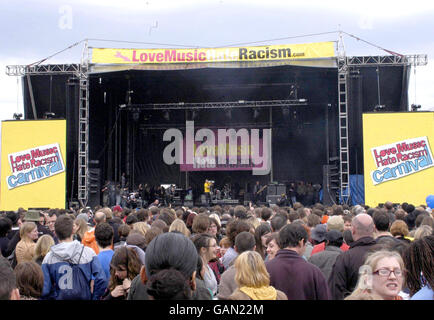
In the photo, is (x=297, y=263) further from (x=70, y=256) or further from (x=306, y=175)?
(x=306, y=175)

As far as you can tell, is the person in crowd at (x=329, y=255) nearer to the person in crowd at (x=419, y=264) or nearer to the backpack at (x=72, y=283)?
the person in crowd at (x=419, y=264)

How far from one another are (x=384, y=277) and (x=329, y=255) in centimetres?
162

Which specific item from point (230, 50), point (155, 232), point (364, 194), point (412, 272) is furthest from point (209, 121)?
point (412, 272)

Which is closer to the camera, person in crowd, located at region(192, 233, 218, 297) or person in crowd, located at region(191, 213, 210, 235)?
person in crowd, located at region(192, 233, 218, 297)

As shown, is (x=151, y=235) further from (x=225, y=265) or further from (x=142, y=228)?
(x=225, y=265)

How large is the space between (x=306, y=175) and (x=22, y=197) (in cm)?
1191

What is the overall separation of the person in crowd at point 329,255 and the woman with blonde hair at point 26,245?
2.61 m

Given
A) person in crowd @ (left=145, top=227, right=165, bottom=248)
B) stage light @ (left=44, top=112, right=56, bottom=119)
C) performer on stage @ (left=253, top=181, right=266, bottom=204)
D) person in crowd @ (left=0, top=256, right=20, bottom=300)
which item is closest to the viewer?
person in crowd @ (left=0, top=256, right=20, bottom=300)

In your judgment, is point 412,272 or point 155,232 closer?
point 412,272

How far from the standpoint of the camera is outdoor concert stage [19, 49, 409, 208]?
1662cm

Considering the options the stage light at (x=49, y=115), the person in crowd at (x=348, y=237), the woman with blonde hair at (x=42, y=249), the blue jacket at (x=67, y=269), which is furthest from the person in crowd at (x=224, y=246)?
the stage light at (x=49, y=115)

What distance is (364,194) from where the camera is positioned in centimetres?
1578

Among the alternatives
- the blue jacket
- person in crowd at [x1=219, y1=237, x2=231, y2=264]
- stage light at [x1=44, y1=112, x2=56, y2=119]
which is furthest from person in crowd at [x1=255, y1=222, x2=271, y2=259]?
stage light at [x1=44, y1=112, x2=56, y2=119]

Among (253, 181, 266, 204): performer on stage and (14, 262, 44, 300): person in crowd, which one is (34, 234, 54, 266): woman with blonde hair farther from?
(253, 181, 266, 204): performer on stage
